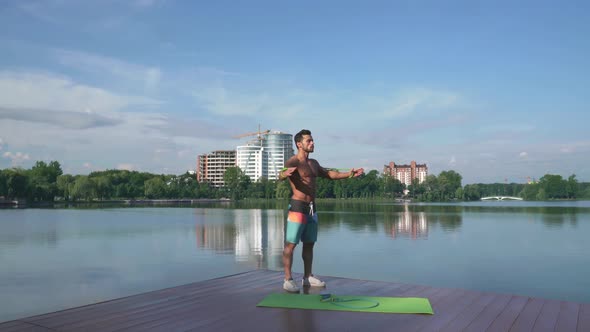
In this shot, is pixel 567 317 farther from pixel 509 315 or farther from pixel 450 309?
pixel 450 309

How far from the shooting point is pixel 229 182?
10888cm

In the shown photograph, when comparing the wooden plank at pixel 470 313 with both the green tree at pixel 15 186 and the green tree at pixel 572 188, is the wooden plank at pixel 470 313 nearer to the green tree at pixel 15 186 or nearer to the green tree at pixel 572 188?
the green tree at pixel 15 186

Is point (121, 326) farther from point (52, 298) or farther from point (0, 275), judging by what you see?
point (0, 275)

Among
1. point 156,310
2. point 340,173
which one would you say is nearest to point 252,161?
point 340,173

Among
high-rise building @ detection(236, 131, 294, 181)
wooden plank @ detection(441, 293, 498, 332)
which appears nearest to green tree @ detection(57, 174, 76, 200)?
high-rise building @ detection(236, 131, 294, 181)

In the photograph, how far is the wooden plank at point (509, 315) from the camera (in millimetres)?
Answer: 3986

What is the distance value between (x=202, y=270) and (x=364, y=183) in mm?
93397

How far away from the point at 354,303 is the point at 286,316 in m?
0.85

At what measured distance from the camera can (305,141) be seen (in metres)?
5.82

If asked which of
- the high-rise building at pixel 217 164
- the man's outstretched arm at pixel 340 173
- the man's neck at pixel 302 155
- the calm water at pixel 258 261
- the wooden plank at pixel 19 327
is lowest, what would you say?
the calm water at pixel 258 261

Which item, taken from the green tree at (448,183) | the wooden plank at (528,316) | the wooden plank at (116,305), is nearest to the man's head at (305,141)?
the wooden plank at (116,305)

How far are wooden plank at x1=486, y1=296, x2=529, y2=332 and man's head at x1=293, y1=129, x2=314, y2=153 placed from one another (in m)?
2.77

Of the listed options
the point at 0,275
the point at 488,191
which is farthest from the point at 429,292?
the point at 488,191

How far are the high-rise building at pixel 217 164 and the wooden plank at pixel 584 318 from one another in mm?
155919
